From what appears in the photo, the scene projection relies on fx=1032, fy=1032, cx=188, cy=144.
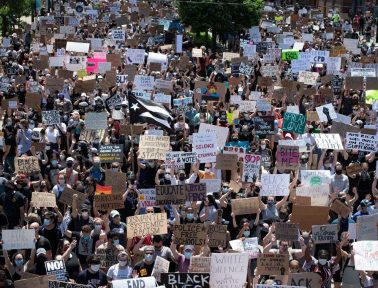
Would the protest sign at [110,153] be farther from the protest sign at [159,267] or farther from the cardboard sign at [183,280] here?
the cardboard sign at [183,280]

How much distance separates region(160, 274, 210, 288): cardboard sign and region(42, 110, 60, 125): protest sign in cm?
785

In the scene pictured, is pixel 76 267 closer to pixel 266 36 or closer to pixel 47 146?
pixel 47 146

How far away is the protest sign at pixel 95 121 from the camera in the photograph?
18.0 meters

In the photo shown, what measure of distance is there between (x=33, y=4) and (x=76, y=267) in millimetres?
32389

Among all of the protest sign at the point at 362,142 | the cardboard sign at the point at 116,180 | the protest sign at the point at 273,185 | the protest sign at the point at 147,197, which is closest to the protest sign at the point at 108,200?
the protest sign at the point at 147,197

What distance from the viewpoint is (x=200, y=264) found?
11.7 meters

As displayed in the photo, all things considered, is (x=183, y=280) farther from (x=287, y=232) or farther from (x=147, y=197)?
(x=147, y=197)

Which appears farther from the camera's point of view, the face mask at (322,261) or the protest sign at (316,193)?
the protest sign at (316,193)

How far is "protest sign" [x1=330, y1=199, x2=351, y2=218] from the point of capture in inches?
542

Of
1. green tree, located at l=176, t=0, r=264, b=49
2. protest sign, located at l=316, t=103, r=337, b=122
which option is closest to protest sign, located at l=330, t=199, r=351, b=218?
protest sign, located at l=316, t=103, r=337, b=122

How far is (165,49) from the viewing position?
2948 centimetres

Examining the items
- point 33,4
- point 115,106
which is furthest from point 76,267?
point 33,4

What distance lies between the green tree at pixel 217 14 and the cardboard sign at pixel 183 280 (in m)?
26.4

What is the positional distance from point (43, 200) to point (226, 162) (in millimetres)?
3423
